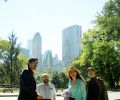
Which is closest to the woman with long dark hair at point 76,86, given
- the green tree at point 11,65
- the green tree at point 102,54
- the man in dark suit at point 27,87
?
the man in dark suit at point 27,87

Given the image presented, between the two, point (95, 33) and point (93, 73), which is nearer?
point (93, 73)

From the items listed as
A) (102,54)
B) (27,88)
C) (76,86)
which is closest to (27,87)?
(27,88)

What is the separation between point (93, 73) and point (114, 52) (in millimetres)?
59494

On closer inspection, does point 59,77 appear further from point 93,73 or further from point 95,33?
point 93,73

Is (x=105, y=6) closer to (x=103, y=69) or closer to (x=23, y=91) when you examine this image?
(x=103, y=69)

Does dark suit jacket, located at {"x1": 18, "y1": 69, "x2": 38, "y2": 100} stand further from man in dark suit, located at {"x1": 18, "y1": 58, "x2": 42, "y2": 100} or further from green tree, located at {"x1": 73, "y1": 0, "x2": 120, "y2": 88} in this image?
green tree, located at {"x1": 73, "y1": 0, "x2": 120, "y2": 88}

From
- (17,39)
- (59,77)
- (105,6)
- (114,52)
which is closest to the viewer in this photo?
(105,6)

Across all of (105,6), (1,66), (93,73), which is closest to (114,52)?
(105,6)

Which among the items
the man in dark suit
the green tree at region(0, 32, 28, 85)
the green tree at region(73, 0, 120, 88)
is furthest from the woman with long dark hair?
the green tree at region(0, 32, 28, 85)

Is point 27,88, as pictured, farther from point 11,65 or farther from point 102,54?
point 11,65

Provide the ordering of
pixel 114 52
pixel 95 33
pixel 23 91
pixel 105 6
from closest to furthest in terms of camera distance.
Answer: pixel 23 91 → pixel 105 6 → pixel 114 52 → pixel 95 33

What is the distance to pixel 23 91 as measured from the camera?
8562 millimetres

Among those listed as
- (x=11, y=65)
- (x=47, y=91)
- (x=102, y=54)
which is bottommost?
(x=47, y=91)

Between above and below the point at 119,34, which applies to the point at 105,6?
above
